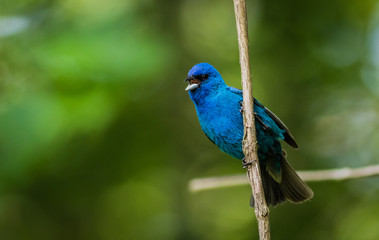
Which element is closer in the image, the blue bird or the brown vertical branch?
the brown vertical branch

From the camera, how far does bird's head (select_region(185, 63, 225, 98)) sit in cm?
405

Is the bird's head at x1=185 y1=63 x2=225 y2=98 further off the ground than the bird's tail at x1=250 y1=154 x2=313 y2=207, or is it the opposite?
the bird's head at x1=185 y1=63 x2=225 y2=98

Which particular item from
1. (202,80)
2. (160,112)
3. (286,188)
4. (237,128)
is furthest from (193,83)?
(160,112)

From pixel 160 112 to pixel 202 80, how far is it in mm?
2312

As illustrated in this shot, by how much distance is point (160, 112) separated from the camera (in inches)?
250

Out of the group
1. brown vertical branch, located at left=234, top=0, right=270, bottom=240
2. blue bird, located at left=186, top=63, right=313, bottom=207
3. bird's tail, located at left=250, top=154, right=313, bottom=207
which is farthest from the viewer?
bird's tail, located at left=250, top=154, right=313, bottom=207

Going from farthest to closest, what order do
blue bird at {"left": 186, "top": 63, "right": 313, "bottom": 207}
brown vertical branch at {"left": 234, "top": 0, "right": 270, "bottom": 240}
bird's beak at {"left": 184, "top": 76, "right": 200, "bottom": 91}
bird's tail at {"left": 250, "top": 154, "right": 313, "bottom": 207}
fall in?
bird's tail at {"left": 250, "top": 154, "right": 313, "bottom": 207}, bird's beak at {"left": 184, "top": 76, "right": 200, "bottom": 91}, blue bird at {"left": 186, "top": 63, "right": 313, "bottom": 207}, brown vertical branch at {"left": 234, "top": 0, "right": 270, "bottom": 240}

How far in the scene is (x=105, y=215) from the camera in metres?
6.19

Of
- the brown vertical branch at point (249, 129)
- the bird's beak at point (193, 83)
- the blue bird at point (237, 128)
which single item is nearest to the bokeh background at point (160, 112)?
the bird's beak at point (193, 83)

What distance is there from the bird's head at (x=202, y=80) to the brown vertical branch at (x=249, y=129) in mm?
1353

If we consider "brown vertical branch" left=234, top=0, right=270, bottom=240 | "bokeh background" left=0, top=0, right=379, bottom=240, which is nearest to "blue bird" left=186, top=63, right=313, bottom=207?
"bokeh background" left=0, top=0, right=379, bottom=240

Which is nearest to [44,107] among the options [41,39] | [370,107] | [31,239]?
[41,39]

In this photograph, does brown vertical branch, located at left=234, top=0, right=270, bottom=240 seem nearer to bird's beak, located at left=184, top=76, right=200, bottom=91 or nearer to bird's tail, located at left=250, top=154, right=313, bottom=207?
bird's beak, located at left=184, top=76, right=200, bottom=91

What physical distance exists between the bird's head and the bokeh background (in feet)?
1.56
